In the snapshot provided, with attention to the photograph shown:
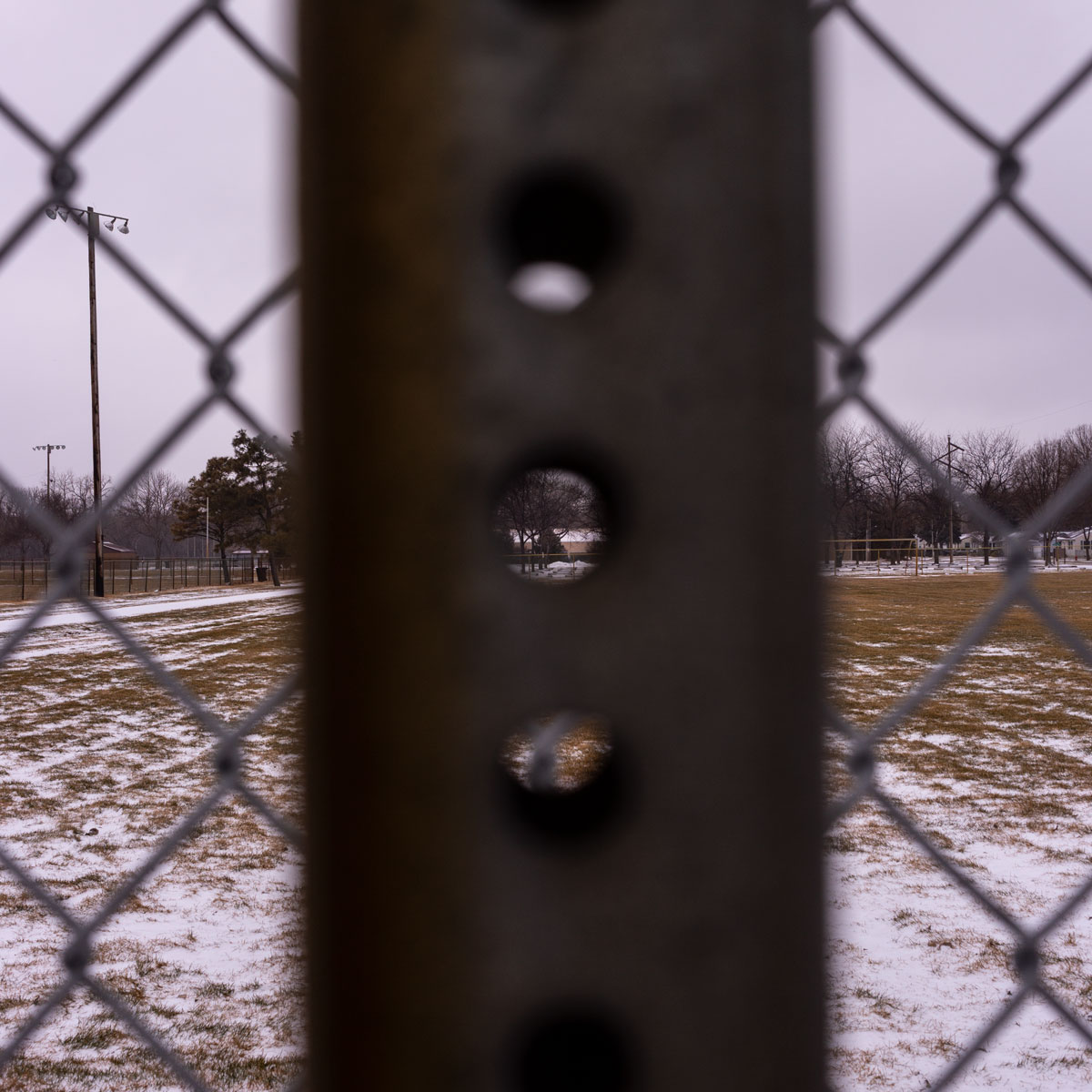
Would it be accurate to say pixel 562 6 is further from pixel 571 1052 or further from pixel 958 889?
pixel 958 889

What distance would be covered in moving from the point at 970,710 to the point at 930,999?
4067mm

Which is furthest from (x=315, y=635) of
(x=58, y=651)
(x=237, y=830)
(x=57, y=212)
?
(x=58, y=651)

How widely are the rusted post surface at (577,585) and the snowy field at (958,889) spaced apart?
1.7 inches

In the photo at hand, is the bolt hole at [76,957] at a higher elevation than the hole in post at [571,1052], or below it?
below

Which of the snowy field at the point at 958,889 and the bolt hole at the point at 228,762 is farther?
the snowy field at the point at 958,889

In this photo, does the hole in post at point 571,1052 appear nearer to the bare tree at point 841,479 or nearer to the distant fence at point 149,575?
the bare tree at point 841,479

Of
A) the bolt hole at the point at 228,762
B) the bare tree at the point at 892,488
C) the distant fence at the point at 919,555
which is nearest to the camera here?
the bolt hole at the point at 228,762

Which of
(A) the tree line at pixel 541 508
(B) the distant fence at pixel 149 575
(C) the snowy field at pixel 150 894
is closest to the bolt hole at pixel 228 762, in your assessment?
(C) the snowy field at pixel 150 894

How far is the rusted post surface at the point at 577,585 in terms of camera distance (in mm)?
200

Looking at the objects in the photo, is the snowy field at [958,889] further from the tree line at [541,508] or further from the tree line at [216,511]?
the tree line at [216,511]

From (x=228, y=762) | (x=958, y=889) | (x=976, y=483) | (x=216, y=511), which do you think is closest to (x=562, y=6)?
(x=228, y=762)

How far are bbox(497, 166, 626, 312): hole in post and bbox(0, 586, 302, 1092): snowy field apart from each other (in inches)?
6.1

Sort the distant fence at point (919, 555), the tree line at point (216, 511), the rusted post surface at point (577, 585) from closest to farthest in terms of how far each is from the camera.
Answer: the rusted post surface at point (577, 585)
the tree line at point (216, 511)
the distant fence at point (919, 555)

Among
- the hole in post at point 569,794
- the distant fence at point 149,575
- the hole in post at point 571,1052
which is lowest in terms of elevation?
the distant fence at point 149,575
